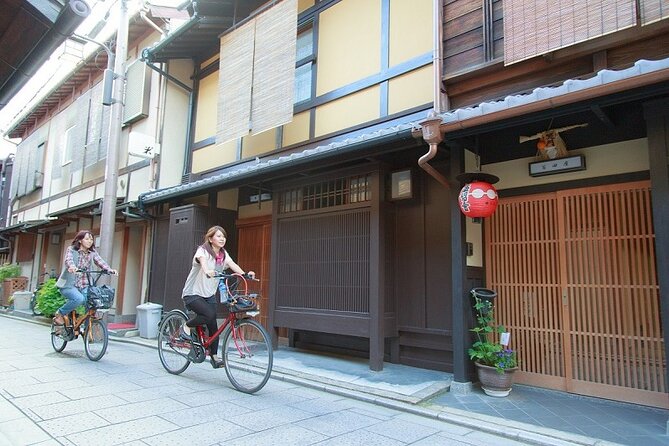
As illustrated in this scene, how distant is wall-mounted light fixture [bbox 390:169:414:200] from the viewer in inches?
255

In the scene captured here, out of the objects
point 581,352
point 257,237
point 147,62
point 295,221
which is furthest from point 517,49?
point 147,62

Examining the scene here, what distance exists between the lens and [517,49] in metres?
4.99

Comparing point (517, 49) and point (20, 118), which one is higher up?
point (20, 118)

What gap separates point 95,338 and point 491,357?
5.64 metres

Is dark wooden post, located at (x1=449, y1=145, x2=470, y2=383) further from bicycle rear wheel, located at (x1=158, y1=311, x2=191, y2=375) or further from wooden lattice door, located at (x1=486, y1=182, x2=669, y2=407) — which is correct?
bicycle rear wheel, located at (x1=158, y1=311, x2=191, y2=375)

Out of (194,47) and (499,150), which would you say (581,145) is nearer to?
(499,150)

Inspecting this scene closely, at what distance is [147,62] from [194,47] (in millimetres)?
1264

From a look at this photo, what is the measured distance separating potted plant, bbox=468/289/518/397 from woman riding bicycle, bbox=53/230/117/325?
5.30 m

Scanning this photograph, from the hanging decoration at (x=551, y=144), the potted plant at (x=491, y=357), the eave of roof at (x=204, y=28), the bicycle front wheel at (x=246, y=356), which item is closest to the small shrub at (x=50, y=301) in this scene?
the eave of roof at (x=204, y=28)

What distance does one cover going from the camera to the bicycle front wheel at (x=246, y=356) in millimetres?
4965

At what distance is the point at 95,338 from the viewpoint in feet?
21.4

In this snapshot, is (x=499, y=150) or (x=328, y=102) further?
(x=328, y=102)

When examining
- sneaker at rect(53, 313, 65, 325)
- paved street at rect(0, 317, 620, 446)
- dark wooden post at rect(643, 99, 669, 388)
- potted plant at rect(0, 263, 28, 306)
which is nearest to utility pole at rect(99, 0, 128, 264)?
sneaker at rect(53, 313, 65, 325)

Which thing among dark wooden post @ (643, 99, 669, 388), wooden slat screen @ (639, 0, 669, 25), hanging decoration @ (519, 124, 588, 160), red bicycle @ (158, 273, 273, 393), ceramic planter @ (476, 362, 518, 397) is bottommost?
ceramic planter @ (476, 362, 518, 397)
